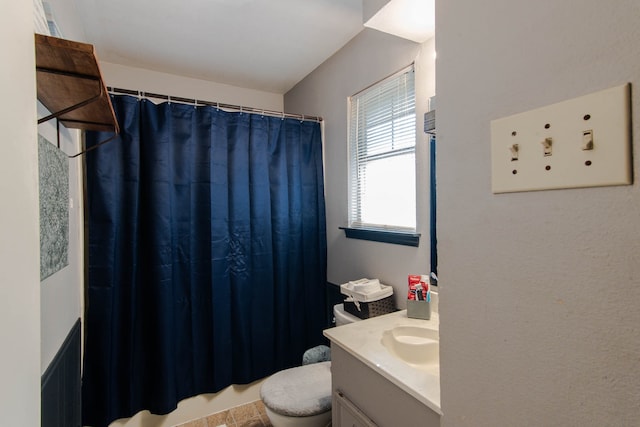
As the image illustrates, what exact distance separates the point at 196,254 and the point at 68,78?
1299 mm

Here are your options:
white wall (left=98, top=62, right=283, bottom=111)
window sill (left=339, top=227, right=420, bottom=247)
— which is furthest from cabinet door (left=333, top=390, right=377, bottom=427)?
white wall (left=98, top=62, right=283, bottom=111)

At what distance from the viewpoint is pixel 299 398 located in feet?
4.86

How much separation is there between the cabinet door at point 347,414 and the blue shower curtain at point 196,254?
1106 millimetres

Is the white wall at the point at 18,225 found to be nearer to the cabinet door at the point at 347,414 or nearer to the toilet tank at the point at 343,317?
the cabinet door at the point at 347,414

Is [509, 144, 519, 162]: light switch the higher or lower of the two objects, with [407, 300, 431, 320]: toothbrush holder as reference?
higher

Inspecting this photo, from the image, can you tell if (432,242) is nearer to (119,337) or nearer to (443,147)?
(443,147)

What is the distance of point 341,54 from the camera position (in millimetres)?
2139

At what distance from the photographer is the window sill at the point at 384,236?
162 centimetres

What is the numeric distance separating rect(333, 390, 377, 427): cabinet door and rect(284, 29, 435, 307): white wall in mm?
673

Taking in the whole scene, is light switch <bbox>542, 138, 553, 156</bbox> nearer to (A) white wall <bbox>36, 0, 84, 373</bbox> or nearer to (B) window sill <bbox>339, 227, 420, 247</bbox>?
(B) window sill <bbox>339, 227, 420, 247</bbox>

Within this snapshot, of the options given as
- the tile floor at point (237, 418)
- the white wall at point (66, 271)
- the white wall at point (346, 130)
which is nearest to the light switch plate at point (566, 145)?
the white wall at point (346, 130)

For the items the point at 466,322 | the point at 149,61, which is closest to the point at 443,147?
the point at 466,322

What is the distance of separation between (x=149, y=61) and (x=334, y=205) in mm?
1779

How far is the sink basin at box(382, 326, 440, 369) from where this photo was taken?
124 centimetres
